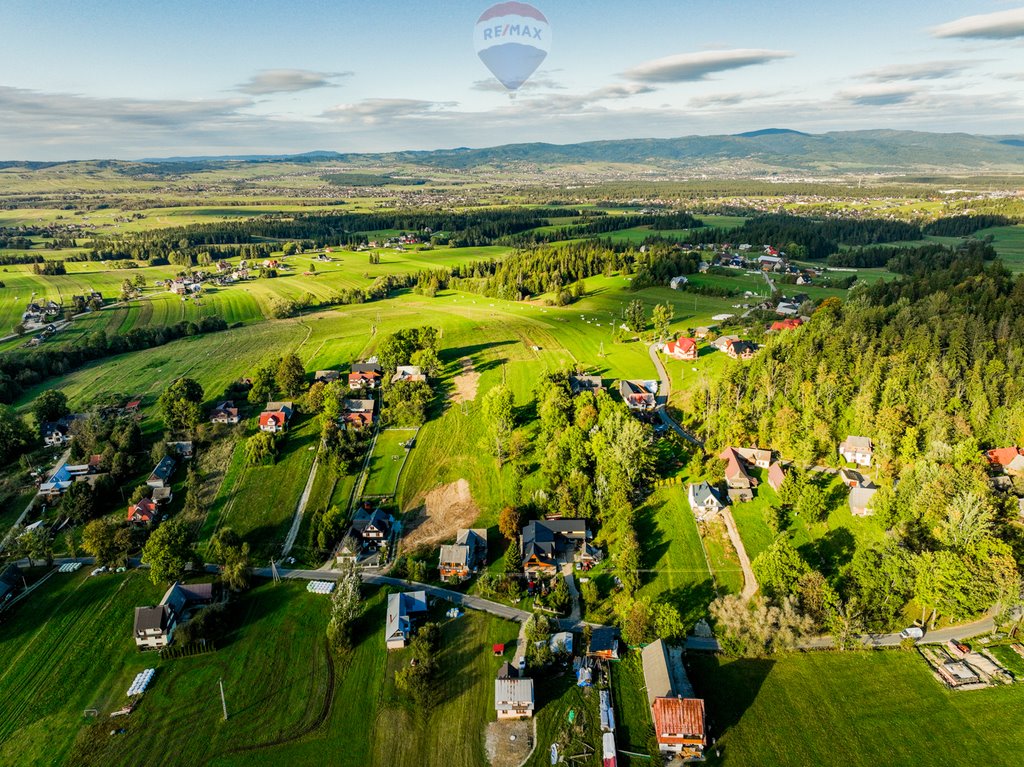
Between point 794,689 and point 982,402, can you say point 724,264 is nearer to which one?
point 982,402

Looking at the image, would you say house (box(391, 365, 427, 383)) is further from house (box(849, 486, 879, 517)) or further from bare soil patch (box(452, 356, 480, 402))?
house (box(849, 486, 879, 517))

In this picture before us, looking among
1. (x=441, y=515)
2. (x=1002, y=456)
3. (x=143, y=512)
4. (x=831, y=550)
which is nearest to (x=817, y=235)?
(x=1002, y=456)

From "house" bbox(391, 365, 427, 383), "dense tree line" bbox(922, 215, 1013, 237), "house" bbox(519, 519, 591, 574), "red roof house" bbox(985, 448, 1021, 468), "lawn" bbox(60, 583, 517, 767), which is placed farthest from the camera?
"dense tree line" bbox(922, 215, 1013, 237)

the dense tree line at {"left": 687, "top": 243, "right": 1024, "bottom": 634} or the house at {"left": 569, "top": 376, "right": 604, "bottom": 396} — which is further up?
the dense tree line at {"left": 687, "top": 243, "right": 1024, "bottom": 634}

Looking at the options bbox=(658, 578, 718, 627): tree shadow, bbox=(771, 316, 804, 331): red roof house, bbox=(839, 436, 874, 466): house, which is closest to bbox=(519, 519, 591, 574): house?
bbox=(658, 578, 718, 627): tree shadow

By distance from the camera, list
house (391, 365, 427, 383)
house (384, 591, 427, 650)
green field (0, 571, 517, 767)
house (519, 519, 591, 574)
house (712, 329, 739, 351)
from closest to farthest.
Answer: green field (0, 571, 517, 767), house (384, 591, 427, 650), house (519, 519, 591, 574), house (391, 365, 427, 383), house (712, 329, 739, 351)
